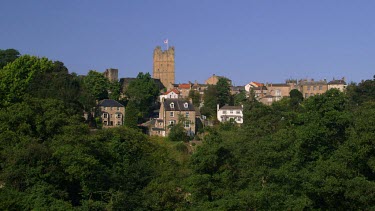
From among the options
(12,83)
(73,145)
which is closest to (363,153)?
(73,145)

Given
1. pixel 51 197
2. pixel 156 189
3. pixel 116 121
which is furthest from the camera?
pixel 116 121

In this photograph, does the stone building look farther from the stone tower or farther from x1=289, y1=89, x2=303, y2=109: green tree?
x1=289, y1=89, x2=303, y2=109: green tree

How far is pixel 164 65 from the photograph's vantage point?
108000 millimetres

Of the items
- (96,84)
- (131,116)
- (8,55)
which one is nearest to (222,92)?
(96,84)

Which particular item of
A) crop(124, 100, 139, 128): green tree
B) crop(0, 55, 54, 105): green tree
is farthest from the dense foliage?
crop(124, 100, 139, 128): green tree

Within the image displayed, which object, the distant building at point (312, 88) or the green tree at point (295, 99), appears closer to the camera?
the green tree at point (295, 99)

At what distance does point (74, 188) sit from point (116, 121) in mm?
34468

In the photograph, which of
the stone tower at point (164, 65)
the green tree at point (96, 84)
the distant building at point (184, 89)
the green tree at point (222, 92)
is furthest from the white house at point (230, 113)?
the stone tower at point (164, 65)

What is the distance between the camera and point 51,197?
85.4ft

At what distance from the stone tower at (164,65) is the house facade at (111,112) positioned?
41689 millimetres

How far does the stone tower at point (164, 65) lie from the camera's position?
107 meters

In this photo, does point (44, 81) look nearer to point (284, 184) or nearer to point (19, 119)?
point (19, 119)

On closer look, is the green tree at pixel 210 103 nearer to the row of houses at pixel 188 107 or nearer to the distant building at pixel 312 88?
the row of houses at pixel 188 107

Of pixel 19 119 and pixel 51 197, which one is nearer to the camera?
pixel 51 197
